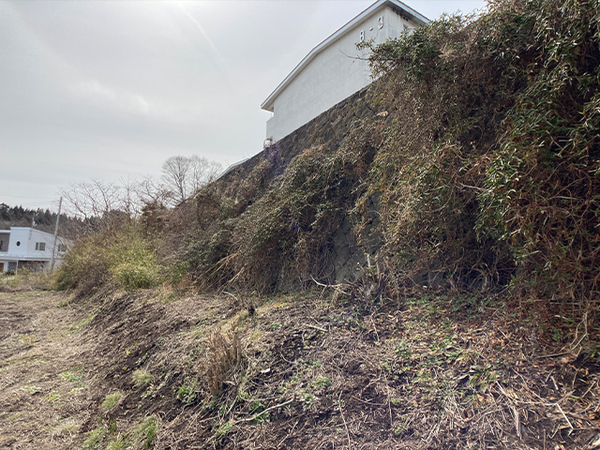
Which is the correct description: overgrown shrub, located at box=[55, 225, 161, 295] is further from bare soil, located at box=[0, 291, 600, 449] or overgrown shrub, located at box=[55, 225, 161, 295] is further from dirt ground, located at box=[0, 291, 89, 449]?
bare soil, located at box=[0, 291, 600, 449]

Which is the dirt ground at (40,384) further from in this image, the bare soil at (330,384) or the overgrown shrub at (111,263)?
the overgrown shrub at (111,263)

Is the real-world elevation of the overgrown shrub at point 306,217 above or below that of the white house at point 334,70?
below

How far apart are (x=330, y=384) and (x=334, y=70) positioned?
11.7 metres

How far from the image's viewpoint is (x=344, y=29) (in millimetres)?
11273

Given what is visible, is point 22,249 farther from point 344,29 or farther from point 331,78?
point 344,29

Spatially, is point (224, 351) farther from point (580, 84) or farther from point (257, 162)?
point (257, 162)

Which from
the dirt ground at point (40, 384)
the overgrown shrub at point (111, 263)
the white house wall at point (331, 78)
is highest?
the white house wall at point (331, 78)

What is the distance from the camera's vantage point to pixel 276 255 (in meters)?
4.98

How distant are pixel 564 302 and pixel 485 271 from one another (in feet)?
2.48

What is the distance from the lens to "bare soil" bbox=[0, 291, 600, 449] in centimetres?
166

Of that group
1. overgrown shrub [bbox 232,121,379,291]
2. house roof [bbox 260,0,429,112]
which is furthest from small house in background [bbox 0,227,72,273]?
overgrown shrub [bbox 232,121,379,291]

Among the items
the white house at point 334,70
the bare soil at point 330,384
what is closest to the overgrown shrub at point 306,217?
the bare soil at point 330,384

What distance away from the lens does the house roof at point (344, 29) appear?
997 cm

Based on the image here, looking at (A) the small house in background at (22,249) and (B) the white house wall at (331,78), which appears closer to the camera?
(B) the white house wall at (331,78)
